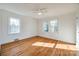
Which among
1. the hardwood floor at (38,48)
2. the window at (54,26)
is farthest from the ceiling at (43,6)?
the hardwood floor at (38,48)

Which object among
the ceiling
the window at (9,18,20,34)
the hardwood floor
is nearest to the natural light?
the hardwood floor

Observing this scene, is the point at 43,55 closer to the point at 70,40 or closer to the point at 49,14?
the point at 70,40

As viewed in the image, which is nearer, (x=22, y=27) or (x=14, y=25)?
(x=14, y=25)

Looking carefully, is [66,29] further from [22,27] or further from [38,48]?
[22,27]

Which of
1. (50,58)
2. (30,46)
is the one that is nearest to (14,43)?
(30,46)

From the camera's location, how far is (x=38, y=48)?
6.53 feet

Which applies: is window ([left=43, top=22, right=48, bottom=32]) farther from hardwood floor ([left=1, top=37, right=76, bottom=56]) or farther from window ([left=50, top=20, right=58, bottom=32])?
hardwood floor ([left=1, top=37, right=76, bottom=56])

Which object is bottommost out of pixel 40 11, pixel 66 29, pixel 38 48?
pixel 38 48

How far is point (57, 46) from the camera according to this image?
1976mm

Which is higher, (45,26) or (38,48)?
(45,26)

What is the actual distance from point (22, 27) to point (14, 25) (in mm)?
197

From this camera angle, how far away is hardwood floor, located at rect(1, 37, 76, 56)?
1.91 meters

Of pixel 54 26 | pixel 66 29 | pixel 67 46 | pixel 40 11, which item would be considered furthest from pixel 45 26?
pixel 67 46

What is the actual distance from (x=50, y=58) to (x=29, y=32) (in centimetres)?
75
